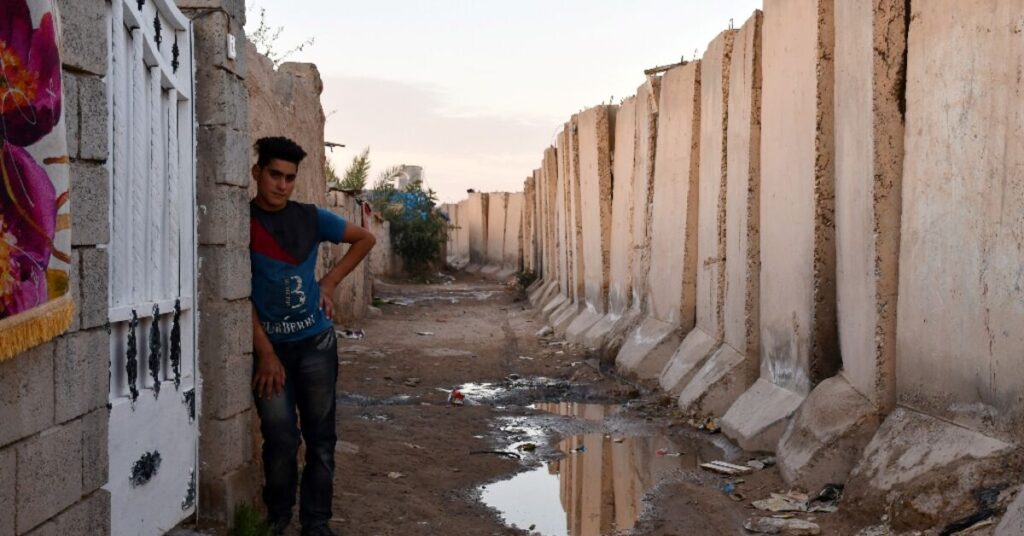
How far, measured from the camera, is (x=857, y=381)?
4.85m

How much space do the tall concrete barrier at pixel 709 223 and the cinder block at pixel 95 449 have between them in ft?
16.1

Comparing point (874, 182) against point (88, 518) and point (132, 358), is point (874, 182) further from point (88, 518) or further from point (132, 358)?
point (88, 518)

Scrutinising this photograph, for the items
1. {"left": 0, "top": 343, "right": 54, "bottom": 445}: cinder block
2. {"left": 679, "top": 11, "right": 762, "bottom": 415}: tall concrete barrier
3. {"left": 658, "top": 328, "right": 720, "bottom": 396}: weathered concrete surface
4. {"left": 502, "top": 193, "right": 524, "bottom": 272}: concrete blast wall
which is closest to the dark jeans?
{"left": 0, "top": 343, "right": 54, "bottom": 445}: cinder block

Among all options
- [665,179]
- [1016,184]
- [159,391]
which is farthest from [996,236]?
[665,179]

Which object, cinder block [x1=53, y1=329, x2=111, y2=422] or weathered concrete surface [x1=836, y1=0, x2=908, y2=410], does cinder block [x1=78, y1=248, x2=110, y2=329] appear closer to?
cinder block [x1=53, y1=329, x2=111, y2=422]

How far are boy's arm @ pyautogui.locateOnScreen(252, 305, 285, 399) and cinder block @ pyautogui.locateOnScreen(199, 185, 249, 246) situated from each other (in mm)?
383

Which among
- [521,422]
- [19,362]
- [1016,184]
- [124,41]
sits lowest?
[521,422]

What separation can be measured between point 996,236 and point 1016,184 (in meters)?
0.23

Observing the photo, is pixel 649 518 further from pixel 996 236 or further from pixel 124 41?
pixel 124 41

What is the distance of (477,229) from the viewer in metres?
32.9

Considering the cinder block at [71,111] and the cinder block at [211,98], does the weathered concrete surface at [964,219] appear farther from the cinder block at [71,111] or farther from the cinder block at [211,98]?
the cinder block at [71,111]

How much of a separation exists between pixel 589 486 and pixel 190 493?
7.62 ft

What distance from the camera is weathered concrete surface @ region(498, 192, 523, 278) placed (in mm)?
26163

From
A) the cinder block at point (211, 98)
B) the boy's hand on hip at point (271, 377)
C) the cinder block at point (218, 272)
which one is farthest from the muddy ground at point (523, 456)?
the cinder block at point (211, 98)
